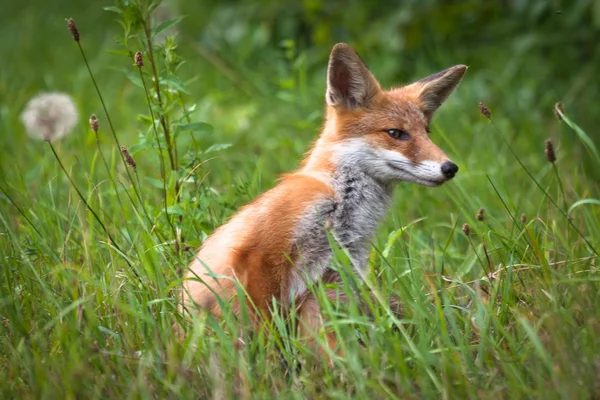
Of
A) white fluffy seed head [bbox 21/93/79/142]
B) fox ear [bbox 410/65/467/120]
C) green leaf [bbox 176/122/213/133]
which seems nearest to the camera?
green leaf [bbox 176/122/213/133]

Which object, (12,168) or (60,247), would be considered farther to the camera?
(12,168)

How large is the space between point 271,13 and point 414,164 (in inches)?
193

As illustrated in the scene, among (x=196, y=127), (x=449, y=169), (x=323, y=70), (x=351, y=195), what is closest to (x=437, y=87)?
(x=449, y=169)

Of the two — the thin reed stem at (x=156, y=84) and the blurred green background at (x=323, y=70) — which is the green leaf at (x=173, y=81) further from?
the blurred green background at (x=323, y=70)

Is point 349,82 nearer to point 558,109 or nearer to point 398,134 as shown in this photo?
point 398,134

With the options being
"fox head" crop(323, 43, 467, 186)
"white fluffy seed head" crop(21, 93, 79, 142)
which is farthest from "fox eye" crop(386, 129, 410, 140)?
"white fluffy seed head" crop(21, 93, 79, 142)

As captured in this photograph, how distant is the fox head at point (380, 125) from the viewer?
442 centimetres

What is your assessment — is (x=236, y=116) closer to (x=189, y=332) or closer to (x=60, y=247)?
(x=60, y=247)

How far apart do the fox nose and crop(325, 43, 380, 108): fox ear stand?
0.73m

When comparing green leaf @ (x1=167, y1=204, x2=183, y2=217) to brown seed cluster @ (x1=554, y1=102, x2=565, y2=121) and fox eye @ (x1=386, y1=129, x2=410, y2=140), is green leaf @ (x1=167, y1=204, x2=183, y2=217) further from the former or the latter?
brown seed cluster @ (x1=554, y1=102, x2=565, y2=121)

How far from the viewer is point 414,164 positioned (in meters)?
4.41

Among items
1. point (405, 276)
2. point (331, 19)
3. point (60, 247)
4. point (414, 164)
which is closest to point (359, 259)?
point (405, 276)

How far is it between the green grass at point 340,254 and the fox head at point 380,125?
33 centimetres

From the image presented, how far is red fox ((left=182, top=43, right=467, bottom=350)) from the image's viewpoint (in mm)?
3848
